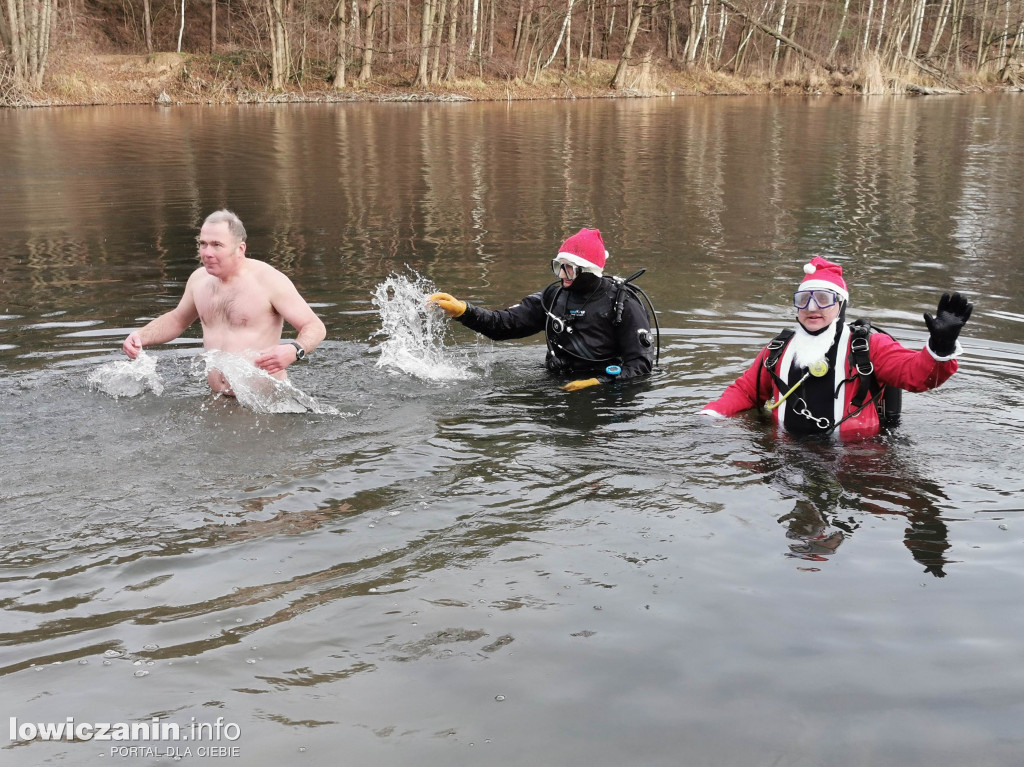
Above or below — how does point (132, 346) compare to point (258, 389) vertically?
above

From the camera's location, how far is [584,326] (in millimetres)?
7027

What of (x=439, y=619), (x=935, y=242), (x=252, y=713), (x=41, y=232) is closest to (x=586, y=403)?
(x=439, y=619)

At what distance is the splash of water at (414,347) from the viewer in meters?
7.38

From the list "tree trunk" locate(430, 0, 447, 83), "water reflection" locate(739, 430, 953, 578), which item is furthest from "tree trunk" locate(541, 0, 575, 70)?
"water reflection" locate(739, 430, 953, 578)

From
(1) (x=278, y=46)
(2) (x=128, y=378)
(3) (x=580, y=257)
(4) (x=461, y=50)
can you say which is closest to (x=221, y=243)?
(2) (x=128, y=378)

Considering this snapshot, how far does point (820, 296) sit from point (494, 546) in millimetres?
2243

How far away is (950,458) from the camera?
5496 millimetres

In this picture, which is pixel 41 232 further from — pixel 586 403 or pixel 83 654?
pixel 83 654

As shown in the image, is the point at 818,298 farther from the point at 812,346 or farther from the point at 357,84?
the point at 357,84

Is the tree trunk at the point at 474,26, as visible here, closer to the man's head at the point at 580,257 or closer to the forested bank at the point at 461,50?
the forested bank at the point at 461,50

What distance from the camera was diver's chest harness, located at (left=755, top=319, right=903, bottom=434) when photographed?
531 centimetres

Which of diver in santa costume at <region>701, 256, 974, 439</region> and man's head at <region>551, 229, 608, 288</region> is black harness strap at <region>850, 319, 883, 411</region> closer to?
diver in santa costume at <region>701, 256, 974, 439</region>

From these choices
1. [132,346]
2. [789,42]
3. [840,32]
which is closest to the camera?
[132,346]

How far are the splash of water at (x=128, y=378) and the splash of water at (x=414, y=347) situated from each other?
162 cm
